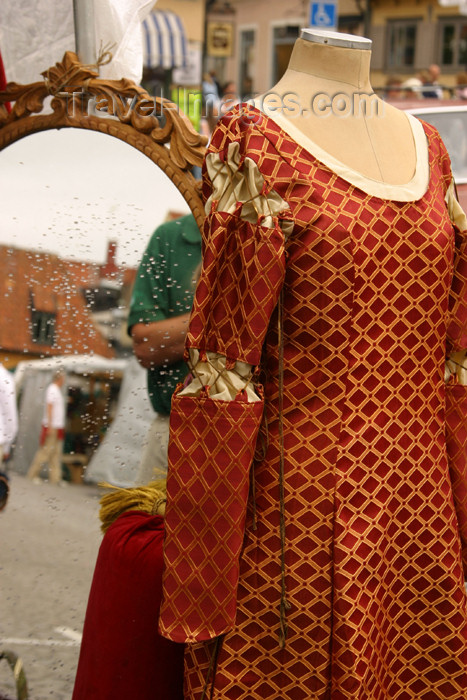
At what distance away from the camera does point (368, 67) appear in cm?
165

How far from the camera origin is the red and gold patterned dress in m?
1.48

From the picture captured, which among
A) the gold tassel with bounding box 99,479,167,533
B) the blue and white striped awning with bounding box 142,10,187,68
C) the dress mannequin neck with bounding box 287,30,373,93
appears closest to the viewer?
the dress mannequin neck with bounding box 287,30,373,93

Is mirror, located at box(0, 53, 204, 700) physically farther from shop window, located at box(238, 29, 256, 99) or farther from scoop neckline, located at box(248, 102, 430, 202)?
shop window, located at box(238, 29, 256, 99)

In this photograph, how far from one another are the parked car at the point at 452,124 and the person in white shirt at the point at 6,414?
3810mm

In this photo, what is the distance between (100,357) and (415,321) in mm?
754

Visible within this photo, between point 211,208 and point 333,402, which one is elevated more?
point 211,208

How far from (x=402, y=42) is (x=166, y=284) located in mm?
17350

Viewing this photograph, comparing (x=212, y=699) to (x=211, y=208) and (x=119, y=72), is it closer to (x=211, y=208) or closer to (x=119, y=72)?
(x=211, y=208)

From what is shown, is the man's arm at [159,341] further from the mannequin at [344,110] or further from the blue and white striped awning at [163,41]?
the blue and white striped awning at [163,41]

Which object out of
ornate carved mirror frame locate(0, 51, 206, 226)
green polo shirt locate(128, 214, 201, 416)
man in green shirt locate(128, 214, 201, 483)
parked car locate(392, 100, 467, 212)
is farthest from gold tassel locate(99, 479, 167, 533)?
parked car locate(392, 100, 467, 212)

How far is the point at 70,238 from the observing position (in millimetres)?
2014

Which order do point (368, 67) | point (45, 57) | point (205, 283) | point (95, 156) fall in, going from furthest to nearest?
point (45, 57) < point (95, 156) < point (368, 67) < point (205, 283)

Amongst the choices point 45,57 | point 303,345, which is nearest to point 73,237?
point 45,57

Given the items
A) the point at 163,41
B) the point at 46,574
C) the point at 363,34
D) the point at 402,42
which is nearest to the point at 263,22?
the point at 363,34
